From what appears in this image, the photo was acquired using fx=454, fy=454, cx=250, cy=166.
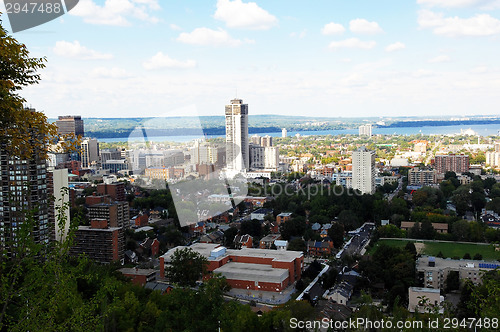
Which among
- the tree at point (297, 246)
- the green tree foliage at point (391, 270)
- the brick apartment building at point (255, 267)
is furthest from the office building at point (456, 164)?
the brick apartment building at point (255, 267)

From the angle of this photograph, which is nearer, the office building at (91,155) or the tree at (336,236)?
the tree at (336,236)

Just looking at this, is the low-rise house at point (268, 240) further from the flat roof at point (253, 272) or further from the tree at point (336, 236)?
the flat roof at point (253, 272)

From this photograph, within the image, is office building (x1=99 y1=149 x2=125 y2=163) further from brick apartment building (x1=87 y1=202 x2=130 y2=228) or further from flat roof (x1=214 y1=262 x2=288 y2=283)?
flat roof (x1=214 y1=262 x2=288 y2=283)

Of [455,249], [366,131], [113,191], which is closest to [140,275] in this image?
[455,249]

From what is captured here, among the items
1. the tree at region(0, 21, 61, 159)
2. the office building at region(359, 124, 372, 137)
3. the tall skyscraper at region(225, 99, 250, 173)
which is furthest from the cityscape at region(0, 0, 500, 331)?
the office building at region(359, 124, 372, 137)

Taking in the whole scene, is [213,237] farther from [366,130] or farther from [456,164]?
[366,130]

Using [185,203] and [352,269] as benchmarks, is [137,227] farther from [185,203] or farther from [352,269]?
[352,269]
